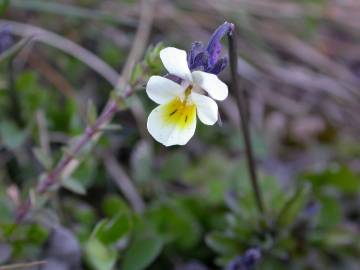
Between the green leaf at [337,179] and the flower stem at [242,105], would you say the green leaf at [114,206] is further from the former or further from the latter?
the green leaf at [337,179]

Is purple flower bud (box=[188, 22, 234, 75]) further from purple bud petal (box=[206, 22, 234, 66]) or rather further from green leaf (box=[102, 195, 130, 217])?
green leaf (box=[102, 195, 130, 217])

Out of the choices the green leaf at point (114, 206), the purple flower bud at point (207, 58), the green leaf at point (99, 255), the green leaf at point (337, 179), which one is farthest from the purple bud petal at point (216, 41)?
the green leaf at point (337, 179)

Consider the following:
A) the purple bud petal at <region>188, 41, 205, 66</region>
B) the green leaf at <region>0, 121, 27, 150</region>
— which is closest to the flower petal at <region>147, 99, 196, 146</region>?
the purple bud petal at <region>188, 41, 205, 66</region>

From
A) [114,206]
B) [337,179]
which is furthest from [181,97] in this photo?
[337,179]

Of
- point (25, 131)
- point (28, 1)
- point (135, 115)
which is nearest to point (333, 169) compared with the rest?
point (135, 115)

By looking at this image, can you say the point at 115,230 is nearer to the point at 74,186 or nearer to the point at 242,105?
the point at 74,186
